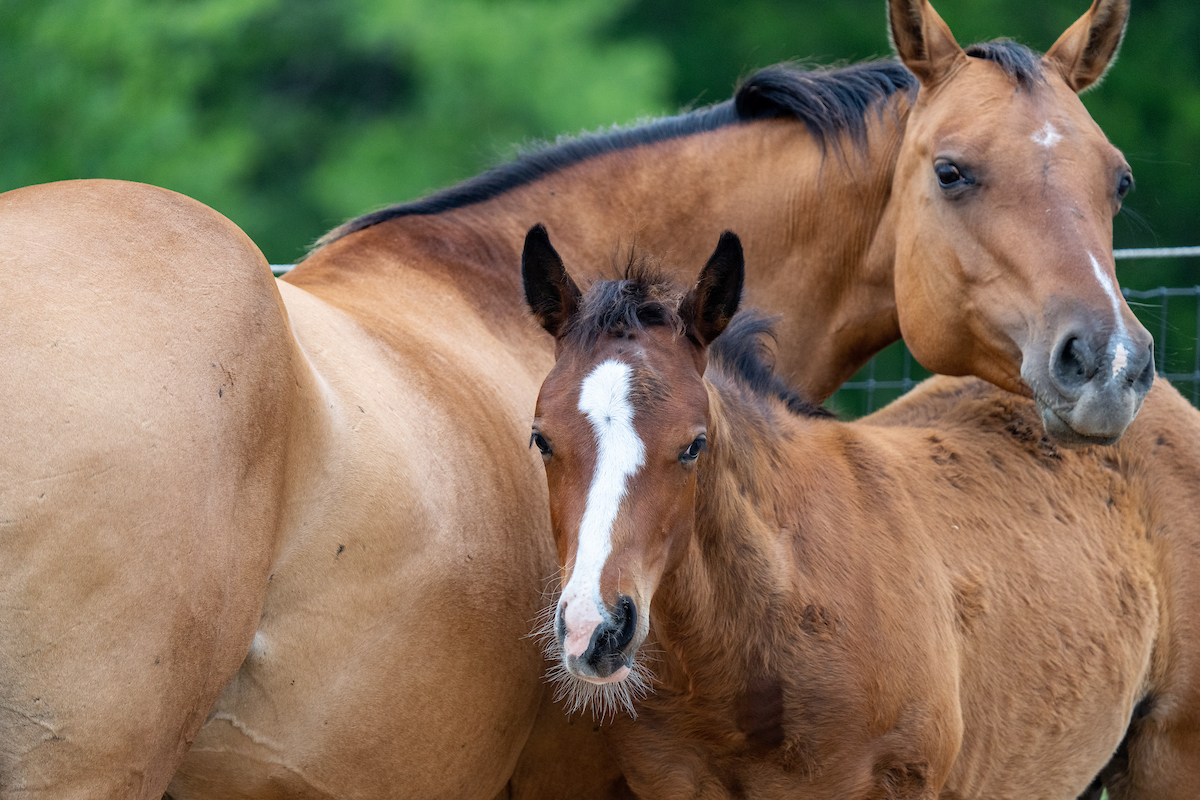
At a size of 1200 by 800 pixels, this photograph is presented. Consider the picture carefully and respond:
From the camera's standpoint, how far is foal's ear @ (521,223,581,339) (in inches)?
111

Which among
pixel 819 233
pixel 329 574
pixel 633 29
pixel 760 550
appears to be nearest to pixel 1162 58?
pixel 633 29

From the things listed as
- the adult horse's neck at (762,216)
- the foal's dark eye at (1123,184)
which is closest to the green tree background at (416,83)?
the adult horse's neck at (762,216)

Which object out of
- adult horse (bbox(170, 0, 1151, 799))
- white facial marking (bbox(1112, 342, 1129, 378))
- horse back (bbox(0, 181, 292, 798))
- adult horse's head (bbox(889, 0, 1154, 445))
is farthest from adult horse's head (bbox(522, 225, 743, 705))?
white facial marking (bbox(1112, 342, 1129, 378))

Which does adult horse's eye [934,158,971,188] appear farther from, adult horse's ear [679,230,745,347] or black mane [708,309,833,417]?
adult horse's ear [679,230,745,347]

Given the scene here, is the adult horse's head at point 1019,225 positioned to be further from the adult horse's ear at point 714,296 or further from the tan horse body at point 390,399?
the adult horse's ear at point 714,296

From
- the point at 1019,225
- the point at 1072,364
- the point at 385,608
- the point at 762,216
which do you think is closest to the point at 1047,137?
the point at 1019,225

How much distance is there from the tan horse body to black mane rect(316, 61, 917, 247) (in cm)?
1

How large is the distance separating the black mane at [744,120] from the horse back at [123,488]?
139 centimetres

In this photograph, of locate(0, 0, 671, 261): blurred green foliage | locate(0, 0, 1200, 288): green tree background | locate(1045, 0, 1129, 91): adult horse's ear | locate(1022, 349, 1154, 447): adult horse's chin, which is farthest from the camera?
locate(0, 0, 1200, 288): green tree background

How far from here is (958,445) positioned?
354 cm

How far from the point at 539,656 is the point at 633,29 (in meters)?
13.4

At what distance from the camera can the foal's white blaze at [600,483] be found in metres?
2.26

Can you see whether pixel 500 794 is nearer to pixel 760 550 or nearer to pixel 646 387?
pixel 760 550

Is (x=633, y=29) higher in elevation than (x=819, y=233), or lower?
lower
